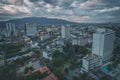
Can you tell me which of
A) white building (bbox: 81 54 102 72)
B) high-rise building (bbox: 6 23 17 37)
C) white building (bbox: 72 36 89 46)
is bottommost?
white building (bbox: 81 54 102 72)

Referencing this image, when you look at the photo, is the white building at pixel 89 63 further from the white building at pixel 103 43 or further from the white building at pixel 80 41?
the white building at pixel 80 41

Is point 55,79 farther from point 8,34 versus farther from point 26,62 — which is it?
point 8,34

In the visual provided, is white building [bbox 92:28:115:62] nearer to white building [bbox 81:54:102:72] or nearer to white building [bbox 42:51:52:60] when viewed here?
white building [bbox 81:54:102:72]

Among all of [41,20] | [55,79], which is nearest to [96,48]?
[55,79]

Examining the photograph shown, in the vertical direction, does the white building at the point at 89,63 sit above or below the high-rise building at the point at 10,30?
below

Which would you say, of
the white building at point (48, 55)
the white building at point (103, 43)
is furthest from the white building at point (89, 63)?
the white building at point (48, 55)

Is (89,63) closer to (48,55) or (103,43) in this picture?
(103,43)

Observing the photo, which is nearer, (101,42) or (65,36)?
(101,42)

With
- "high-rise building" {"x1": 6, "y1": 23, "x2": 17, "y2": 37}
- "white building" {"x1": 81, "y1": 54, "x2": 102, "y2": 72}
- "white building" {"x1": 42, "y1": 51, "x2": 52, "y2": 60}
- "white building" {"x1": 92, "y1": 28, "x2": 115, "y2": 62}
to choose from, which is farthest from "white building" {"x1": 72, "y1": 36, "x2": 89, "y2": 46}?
"high-rise building" {"x1": 6, "y1": 23, "x2": 17, "y2": 37}

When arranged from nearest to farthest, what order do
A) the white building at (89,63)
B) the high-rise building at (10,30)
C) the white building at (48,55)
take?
the white building at (89,63) < the white building at (48,55) < the high-rise building at (10,30)

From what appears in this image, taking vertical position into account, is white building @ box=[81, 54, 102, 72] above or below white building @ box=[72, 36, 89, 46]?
below

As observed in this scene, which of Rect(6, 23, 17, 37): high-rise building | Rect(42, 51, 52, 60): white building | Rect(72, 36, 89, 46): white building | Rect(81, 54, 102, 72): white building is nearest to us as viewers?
Rect(81, 54, 102, 72): white building
